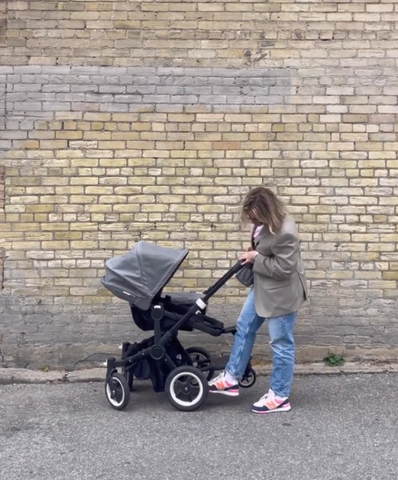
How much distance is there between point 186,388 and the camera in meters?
4.88

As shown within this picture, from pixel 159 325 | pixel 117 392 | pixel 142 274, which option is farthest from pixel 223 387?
pixel 142 274

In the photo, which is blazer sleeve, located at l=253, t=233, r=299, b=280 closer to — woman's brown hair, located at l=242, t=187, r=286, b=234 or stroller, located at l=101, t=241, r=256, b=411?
woman's brown hair, located at l=242, t=187, r=286, b=234

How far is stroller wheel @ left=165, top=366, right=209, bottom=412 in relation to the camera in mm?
4848

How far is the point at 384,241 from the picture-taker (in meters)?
5.93

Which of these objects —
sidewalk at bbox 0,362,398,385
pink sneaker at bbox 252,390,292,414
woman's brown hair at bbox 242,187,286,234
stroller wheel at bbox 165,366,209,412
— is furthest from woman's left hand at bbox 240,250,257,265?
sidewalk at bbox 0,362,398,385

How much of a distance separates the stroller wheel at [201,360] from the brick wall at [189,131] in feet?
2.39

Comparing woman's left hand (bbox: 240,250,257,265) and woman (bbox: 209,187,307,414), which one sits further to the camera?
woman's left hand (bbox: 240,250,257,265)

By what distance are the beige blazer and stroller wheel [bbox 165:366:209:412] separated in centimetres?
65

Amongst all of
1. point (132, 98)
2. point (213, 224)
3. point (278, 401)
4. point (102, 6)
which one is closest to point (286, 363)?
point (278, 401)

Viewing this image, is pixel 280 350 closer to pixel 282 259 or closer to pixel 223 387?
pixel 223 387

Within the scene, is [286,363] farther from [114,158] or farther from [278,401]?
[114,158]

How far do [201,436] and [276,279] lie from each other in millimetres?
1197

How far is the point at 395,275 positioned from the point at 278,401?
5.85 ft

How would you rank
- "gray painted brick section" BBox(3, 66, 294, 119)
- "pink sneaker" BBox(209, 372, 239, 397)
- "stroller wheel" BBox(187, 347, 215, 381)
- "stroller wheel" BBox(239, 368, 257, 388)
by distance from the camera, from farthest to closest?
"gray painted brick section" BBox(3, 66, 294, 119) < "stroller wheel" BBox(239, 368, 257, 388) < "stroller wheel" BBox(187, 347, 215, 381) < "pink sneaker" BBox(209, 372, 239, 397)
